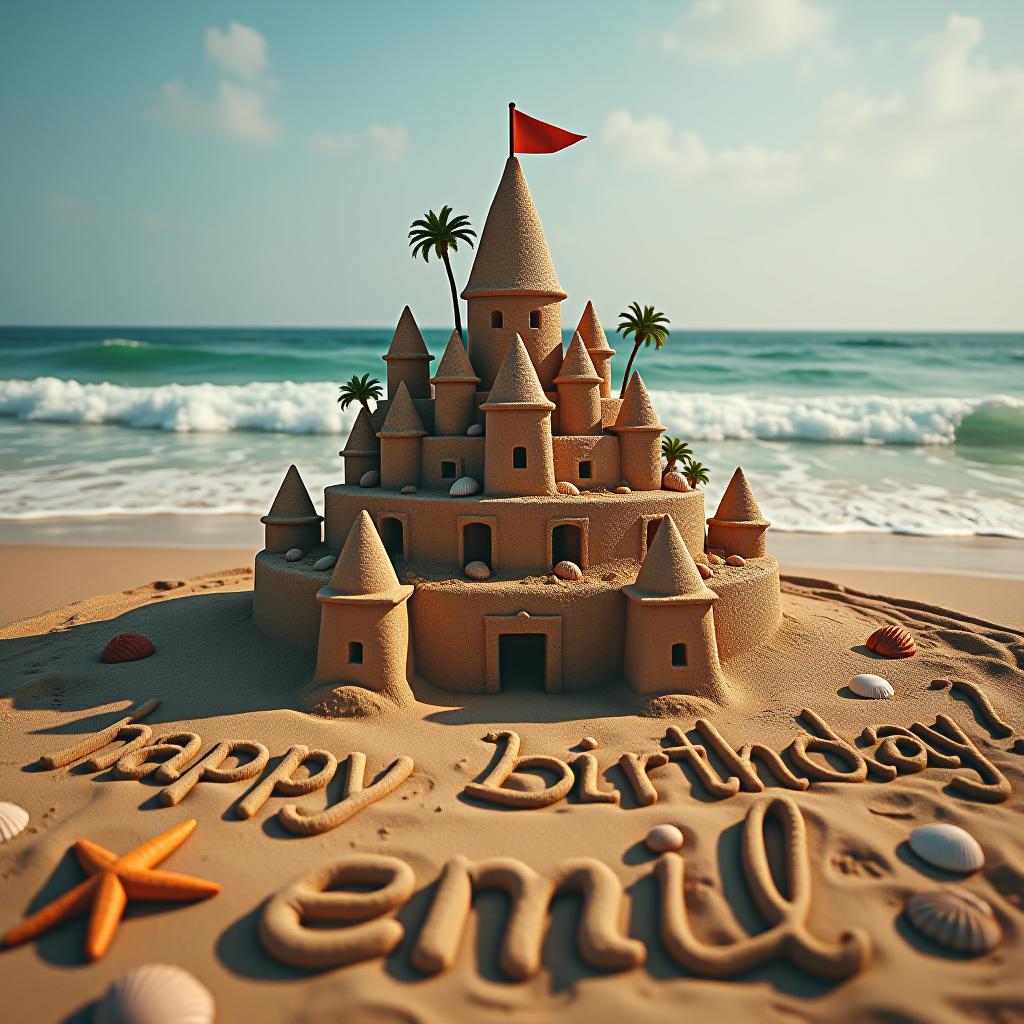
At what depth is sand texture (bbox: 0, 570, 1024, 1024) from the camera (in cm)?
686

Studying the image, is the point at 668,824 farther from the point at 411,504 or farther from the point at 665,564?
the point at 411,504

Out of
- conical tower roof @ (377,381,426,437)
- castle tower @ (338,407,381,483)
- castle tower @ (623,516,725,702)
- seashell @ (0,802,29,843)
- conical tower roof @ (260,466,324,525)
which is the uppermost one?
conical tower roof @ (377,381,426,437)

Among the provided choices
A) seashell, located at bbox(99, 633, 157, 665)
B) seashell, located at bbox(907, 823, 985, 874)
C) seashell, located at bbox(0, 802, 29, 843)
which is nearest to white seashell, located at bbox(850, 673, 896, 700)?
seashell, located at bbox(907, 823, 985, 874)

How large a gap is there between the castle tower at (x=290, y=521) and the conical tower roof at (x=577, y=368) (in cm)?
596

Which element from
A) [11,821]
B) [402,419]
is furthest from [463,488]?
[11,821]

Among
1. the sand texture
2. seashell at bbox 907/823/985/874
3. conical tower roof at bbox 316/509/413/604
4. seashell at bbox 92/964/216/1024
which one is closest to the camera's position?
seashell at bbox 92/964/216/1024

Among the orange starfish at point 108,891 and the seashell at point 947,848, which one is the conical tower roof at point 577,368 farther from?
the orange starfish at point 108,891

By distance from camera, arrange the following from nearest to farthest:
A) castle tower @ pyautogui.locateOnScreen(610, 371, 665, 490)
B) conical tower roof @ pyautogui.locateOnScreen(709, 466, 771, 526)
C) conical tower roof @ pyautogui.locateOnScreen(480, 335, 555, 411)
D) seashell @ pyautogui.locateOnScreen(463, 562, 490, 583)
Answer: seashell @ pyautogui.locateOnScreen(463, 562, 490, 583) < conical tower roof @ pyautogui.locateOnScreen(480, 335, 555, 411) < castle tower @ pyautogui.locateOnScreen(610, 371, 665, 490) < conical tower roof @ pyautogui.locateOnScreen(709, 466, 771, 526)

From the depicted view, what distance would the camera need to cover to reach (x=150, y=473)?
36.0 metres

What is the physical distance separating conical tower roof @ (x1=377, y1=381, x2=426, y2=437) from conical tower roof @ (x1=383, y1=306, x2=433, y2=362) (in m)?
1.54

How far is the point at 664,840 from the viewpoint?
8656mm

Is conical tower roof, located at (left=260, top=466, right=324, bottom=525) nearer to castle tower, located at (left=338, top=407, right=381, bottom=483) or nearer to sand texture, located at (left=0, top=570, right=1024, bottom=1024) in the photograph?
castle tower, located at (left=338, top=407, right=381, bottom=483)

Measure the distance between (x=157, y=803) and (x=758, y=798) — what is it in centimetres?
787

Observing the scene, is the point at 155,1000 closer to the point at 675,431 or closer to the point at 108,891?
the point at 108,891
